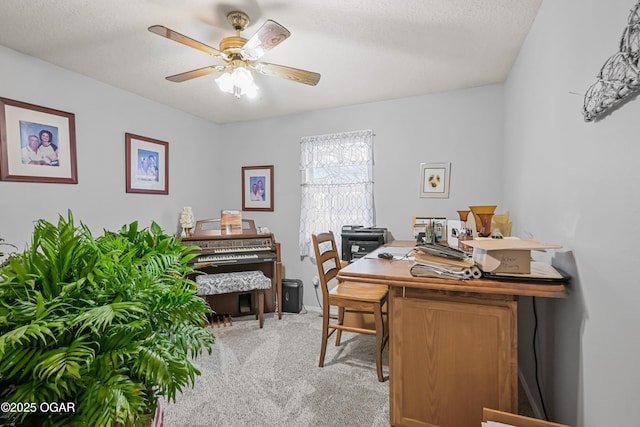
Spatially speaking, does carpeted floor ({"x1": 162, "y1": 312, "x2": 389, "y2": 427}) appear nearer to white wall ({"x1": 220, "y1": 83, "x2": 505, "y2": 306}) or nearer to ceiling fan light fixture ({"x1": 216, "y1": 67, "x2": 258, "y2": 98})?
white wall ({"x1": 220, "y1": 83, "x2": 505, "y2": 306})

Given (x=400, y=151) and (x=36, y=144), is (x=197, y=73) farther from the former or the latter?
(x=400, y=151)

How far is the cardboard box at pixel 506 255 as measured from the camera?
1.22m

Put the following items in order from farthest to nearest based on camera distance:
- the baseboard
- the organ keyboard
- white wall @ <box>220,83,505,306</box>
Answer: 1. the organ keyboard
2. white wall @ <box>220,83,505,306</box>
3. the baseboard

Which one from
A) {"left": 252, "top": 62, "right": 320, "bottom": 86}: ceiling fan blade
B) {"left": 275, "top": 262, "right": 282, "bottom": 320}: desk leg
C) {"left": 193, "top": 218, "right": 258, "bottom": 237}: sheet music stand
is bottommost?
{"left": 275, "top": 262, "right": 282, "bottom": 320}: desk leg

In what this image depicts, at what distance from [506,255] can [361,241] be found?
68.9 inches

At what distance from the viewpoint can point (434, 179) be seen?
306 centimetres

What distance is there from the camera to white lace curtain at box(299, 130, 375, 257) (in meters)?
3.32

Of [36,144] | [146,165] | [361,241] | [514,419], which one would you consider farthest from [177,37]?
[514,419]

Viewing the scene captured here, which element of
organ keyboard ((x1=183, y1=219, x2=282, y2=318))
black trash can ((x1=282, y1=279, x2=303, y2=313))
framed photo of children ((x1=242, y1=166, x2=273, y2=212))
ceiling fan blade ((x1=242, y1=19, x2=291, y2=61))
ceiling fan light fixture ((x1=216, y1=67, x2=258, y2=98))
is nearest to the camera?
ceiling fan blade ((x1=242, y1=19, x2=291, y2=61))

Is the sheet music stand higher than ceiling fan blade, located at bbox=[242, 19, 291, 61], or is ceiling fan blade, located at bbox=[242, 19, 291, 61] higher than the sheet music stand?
ceiling fan blade, located at bbox=[242, 19, 291, 61]

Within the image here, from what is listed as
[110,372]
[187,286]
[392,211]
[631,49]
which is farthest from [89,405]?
[392,211]

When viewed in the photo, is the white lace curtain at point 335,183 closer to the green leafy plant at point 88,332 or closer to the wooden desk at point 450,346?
the wooden desk at point 450,346

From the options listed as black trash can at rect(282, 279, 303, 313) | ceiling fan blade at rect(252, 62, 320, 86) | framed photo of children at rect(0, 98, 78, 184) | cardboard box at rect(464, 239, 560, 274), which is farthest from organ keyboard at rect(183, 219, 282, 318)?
cardboard box at rect(464, 239, 560, 274)

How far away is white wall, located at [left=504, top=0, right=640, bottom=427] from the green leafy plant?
4.30 feet
